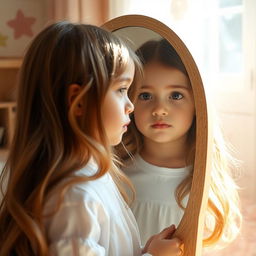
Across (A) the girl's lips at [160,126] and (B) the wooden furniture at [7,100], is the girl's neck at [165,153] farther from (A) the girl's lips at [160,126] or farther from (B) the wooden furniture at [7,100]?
(B) the wooden furniture at [7,100]

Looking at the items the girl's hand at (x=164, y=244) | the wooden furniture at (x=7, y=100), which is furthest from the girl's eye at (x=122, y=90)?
the wooden furniture at (x=7, y=100)

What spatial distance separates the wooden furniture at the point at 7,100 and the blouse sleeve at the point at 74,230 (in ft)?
4.29

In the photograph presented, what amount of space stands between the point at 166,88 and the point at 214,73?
588mm

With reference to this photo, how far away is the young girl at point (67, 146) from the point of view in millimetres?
682

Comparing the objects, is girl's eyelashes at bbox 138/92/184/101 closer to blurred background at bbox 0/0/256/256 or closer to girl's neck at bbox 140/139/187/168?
girl's neck at bbox 140/139/187/168

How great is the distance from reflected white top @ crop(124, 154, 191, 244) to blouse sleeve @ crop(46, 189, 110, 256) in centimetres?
16

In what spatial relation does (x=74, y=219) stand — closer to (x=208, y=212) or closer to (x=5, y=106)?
(x=208, y=212)

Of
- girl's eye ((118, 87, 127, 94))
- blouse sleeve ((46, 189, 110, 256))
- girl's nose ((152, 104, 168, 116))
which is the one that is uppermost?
girl's eye ((118, 87, 127, 94))

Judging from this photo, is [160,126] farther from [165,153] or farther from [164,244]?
[164,244]

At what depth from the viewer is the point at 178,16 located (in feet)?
4.24

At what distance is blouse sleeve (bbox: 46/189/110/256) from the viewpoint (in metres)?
0.67

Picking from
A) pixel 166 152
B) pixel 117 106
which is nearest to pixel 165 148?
pixel 166 152

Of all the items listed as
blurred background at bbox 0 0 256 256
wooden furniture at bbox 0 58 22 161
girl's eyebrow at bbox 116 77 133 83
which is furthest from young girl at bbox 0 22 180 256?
wooden furniture at bbox 0 58 22 161

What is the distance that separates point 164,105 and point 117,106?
0.10 m
